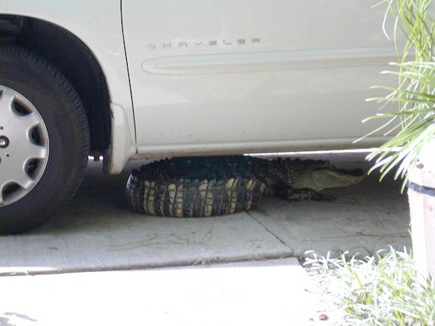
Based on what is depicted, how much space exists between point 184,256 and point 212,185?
0.75 meters

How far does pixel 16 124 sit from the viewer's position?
3938 millimetres

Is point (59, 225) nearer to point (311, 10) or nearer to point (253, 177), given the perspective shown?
point (253, 177)

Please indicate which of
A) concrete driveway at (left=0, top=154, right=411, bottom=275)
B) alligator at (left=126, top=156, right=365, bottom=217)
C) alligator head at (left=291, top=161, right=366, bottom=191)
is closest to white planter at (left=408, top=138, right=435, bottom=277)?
concrete driveway at (left=0, top=154, right=411, bottom=275)

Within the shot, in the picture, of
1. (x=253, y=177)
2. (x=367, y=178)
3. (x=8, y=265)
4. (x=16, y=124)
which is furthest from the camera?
(x=367, y=178)

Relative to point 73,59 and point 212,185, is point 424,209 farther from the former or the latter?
point 73,59

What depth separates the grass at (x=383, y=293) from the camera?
270 cm

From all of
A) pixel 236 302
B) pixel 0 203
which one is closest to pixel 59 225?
pixel 0 203

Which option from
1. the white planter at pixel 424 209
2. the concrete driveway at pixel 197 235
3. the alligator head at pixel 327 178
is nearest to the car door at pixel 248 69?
the concrete driveway at pixel 197 235

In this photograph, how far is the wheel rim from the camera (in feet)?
12.9

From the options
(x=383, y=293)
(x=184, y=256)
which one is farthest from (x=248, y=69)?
(x=383, y=293)

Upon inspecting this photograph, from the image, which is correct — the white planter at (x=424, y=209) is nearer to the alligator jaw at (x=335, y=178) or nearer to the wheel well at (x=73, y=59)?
the wheel well at (x=73, y=59)

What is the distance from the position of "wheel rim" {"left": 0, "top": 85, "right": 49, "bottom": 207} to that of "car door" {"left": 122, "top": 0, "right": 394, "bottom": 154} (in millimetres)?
500

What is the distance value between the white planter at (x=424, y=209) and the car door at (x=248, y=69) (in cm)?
146

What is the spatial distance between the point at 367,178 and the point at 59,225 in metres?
2.22
